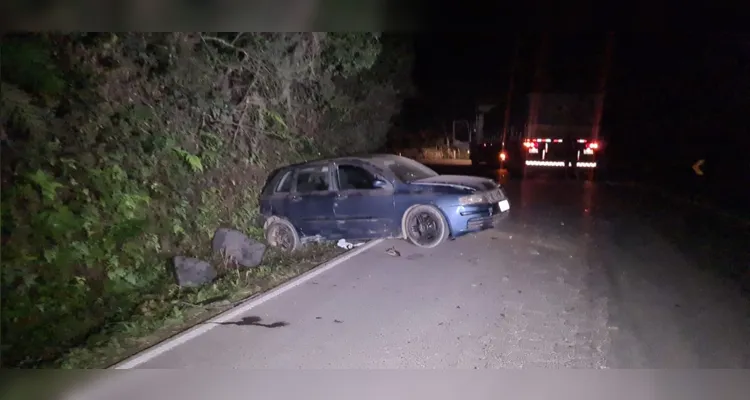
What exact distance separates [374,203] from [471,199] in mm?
1410

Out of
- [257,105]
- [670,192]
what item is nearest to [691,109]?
[670,192]

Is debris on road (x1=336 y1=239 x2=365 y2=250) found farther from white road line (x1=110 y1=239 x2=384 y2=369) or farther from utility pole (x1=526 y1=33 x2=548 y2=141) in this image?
utility pole (x1=526 y1=33 x2=548 y2=141)

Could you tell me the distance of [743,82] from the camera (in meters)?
14.5

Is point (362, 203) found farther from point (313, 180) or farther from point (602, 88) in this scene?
point (602, 88)

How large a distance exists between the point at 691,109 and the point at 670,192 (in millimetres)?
3522

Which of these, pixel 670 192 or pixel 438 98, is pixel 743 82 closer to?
pixel 670 192

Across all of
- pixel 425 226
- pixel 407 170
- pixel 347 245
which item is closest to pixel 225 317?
pixel 425 226

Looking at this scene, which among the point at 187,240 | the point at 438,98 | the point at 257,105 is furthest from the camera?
the point at 438,98

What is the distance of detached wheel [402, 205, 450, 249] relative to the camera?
31.0ft

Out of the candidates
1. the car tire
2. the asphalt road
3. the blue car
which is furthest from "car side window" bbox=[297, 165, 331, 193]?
the asphalt road

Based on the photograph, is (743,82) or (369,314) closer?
(369,314)

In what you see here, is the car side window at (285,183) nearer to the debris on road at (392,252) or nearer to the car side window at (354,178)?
the car side window at (354,178)
